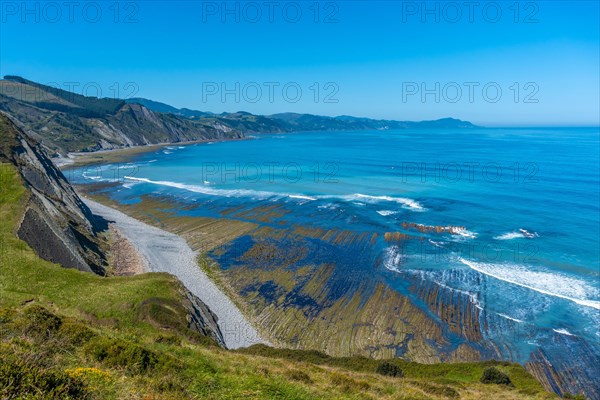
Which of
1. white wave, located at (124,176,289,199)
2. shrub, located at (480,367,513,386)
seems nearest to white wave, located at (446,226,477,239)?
shrub, located at (480,367,513,386)

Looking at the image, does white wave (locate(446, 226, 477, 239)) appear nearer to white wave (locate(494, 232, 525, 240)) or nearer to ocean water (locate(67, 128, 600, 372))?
ocean water (locate(67, 128, 600, 372))

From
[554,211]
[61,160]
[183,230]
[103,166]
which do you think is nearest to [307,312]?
[183,230]

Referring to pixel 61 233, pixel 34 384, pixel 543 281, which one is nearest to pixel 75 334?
pixel 34 384

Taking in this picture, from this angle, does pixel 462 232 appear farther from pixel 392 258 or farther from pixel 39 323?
pixel 39 323

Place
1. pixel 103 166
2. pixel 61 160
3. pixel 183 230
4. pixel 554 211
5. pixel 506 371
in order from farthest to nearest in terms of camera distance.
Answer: pixel 61 160
pixel 103 166
pixel 554 211
pixel 183 230
pixel 506 371

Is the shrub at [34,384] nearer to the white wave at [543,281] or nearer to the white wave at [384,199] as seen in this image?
the white wave at [543,281]

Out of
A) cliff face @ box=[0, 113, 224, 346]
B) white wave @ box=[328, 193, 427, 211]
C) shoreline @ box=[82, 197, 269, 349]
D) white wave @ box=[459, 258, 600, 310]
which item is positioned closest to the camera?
cliff face @ box=[0, 113, 224, 346]

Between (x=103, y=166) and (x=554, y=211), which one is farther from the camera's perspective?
(x=103, y=166)

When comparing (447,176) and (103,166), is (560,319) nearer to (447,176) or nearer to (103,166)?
(447,176)
